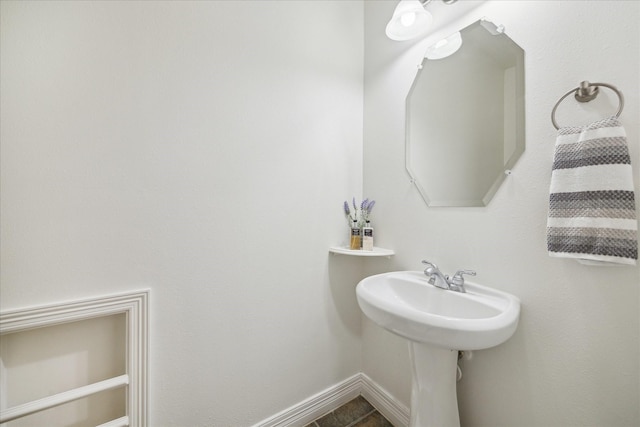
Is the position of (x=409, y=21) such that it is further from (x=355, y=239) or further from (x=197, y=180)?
(x=197, y=180)

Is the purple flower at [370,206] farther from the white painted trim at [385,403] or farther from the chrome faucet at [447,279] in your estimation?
the white painted trim at [385,403]

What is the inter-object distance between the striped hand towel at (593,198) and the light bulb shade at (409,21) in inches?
29.9

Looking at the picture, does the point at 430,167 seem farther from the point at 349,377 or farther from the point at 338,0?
the point at 349,377

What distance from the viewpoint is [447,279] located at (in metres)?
0.96

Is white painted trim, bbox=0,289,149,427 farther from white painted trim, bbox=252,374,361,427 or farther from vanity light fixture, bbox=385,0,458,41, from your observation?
vanity light fixture, bbox=385,0,458,41

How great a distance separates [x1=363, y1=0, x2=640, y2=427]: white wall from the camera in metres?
0.64

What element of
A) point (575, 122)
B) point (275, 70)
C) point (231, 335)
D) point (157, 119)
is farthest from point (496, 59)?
point (231, 335)

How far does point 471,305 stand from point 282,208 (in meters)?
0.88

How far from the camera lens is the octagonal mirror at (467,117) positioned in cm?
87

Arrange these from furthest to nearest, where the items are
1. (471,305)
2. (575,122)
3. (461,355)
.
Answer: (461,355) < (471,305) < (575,122)

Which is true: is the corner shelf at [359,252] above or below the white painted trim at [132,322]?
above

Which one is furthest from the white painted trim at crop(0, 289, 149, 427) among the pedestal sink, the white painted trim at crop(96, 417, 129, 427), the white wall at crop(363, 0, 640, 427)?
the white wall at crop(363, 0, 640, 427)

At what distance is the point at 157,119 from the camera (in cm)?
86

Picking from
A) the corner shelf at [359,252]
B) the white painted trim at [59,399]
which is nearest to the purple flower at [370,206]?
the corner shelf at [359,252]
